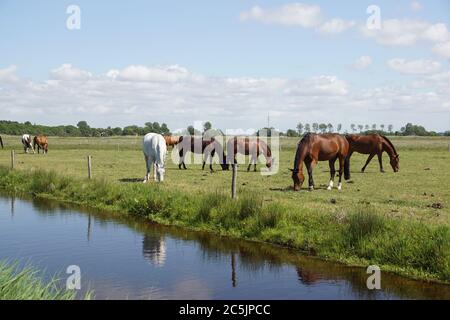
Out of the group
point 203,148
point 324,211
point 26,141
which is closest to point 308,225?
point 324,211

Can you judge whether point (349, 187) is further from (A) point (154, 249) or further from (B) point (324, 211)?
(A) point (154, 249)

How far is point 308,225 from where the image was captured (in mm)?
13570

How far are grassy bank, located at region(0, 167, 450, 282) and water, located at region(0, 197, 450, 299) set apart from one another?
491 mm

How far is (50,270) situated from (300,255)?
5.78 m

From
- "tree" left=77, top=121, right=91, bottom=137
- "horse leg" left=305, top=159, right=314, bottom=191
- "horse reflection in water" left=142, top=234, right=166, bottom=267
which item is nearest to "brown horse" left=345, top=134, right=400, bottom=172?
"horse leg" left=305, top=159, right=314, bottom=191

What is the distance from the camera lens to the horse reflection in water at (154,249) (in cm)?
1192

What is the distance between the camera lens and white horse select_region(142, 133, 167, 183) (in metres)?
23.0

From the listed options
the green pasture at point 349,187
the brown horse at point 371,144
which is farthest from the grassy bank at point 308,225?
the brown horse at point 371,144

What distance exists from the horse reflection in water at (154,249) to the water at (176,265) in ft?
0.07

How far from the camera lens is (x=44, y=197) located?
2236cm

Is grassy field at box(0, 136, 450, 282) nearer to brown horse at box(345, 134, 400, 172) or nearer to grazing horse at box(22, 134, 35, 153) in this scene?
brown horse at box(345, 134, 400, 172)
